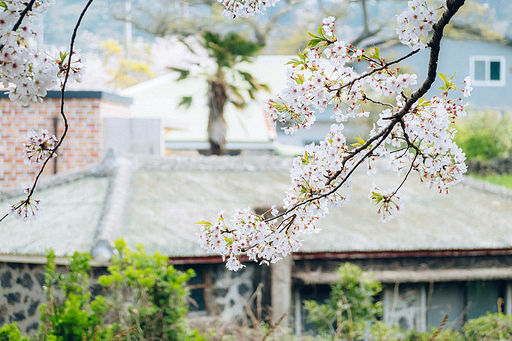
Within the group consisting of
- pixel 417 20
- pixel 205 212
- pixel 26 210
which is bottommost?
pixel 205 212

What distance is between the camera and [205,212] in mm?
6773

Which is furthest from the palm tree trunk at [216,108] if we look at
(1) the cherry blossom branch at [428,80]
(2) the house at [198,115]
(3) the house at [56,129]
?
(1) the cherry blossom branch at [428,80]

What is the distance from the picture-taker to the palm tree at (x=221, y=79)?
33.3 ft

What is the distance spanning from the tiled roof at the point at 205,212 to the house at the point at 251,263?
2 cm

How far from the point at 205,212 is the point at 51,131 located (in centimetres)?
382

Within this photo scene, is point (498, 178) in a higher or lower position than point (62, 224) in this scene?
higher

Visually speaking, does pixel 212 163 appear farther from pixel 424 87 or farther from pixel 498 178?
pixel 498 178

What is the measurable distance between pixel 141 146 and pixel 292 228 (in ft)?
26.2

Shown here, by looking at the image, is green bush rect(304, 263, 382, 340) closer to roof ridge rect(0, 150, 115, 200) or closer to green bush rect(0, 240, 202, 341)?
green bush rect(0, 240, 202, 341)

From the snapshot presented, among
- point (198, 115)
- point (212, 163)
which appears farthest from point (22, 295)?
point (198, 115)

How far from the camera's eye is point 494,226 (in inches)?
288

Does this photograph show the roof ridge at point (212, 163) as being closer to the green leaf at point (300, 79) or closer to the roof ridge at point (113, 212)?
the roof ridge at point (113, 212)

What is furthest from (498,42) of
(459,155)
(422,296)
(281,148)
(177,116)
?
(459,155)

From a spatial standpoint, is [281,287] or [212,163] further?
[212,163]
